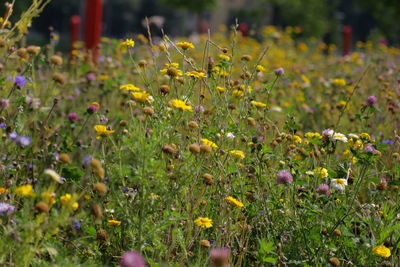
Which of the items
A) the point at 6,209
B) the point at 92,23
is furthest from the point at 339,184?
the point at 92,23

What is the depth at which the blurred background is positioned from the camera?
23.4 metres

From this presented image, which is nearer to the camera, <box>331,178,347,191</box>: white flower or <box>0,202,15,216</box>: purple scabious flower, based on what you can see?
<box>0,202,15,216</box>: purple scabious flower

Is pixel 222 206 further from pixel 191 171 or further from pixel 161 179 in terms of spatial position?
pixel 161 179

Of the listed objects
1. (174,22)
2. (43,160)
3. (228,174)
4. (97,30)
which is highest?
(228,174)

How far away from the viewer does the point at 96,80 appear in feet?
17.1

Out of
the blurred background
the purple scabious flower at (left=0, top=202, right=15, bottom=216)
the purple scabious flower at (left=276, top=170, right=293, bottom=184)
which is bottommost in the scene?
the blurred background

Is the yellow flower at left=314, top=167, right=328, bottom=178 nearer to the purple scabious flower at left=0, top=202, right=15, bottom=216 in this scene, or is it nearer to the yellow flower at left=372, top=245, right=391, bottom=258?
the yellow flower at left=372, top=245, right=391, bottom=258

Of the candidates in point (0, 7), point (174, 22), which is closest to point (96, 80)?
point (0, 7)

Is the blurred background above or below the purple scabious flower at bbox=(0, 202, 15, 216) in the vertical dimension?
below

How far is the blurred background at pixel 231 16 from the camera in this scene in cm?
2342

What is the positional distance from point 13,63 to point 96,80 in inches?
40.4

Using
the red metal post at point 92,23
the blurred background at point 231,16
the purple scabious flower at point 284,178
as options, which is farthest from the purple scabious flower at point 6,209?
the blurred background at point 231,16

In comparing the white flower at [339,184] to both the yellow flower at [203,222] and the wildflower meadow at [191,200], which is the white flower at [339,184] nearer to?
the wildflower meadow at [191,200]

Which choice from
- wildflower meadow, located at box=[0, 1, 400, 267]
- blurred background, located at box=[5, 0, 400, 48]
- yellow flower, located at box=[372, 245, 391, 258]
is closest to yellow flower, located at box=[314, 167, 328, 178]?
wildflower meadow, located at box=[0, 1, 400, 267]
